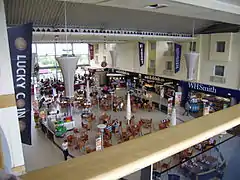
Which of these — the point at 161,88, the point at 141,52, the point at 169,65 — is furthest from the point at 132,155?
the point at 141,52

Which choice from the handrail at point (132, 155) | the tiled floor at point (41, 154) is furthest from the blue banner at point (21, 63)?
the tiled floor at point (41, 154)

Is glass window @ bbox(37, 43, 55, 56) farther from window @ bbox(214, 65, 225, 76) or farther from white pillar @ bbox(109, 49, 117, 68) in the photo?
window @ bbox(214, 65, 225, 76)

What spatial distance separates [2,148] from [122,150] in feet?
10.6

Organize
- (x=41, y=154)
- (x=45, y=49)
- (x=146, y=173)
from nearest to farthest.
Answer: (x=146, y=173)
(x=41, y=154)
(x=45, y=49)

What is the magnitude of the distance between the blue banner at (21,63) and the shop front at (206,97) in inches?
441

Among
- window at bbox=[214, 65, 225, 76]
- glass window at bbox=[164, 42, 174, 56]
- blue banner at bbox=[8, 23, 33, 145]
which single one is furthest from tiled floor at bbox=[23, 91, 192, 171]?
glass window at bbox=[164, 42, 174, 56]

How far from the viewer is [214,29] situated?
13641mm

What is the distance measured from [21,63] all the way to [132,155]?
381 cm

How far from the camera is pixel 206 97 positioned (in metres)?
15.2

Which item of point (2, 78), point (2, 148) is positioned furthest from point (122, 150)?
point (2, 78)

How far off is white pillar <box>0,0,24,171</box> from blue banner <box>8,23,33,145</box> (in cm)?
26

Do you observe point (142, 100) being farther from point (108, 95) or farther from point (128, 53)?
point (128, 53)

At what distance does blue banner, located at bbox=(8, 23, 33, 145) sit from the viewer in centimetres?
398

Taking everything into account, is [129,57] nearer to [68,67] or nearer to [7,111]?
[68,67]
